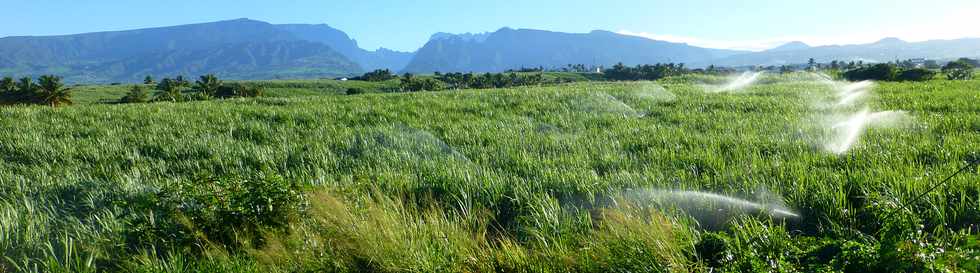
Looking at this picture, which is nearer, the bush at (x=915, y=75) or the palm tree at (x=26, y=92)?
the bush at (x=915, y=75)

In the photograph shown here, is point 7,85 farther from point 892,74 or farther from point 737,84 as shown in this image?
point 892,74

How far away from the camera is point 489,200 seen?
4766 millimetres

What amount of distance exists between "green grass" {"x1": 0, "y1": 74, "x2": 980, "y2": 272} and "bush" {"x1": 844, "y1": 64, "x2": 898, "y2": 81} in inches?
976

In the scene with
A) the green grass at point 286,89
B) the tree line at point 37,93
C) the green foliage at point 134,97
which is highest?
the tree line at point 37,93

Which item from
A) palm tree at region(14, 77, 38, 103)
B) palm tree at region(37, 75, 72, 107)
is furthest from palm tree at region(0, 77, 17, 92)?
palm tree at region(37, 75, 72, 107)

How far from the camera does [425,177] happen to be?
17.8 ft

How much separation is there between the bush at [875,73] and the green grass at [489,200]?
24.8m

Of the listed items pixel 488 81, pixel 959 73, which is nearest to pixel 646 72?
pixel 488 81

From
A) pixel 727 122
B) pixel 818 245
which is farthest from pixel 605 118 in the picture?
pixel 818 245

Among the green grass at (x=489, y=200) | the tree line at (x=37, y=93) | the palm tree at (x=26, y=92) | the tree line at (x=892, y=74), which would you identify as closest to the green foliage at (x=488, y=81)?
the tree line at (x=37, y=93)

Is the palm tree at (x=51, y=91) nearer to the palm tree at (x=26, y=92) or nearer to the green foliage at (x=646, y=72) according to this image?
the palm tree at (x=26, y=92)

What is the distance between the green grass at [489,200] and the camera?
3.40m

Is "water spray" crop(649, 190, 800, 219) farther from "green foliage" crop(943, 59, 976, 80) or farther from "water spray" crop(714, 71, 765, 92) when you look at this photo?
"green foliage" crop(943, 59, 976, 80)

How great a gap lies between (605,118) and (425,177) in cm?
526
